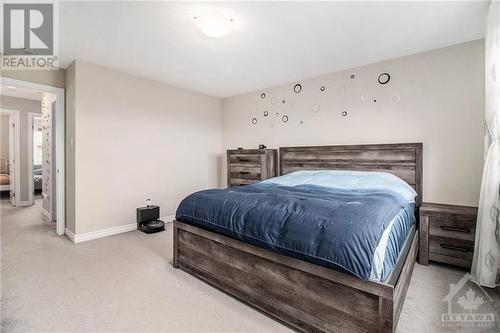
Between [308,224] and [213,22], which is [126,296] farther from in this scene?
[213,22]

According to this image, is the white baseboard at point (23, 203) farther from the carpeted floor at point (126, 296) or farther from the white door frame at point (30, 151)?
the carpeted floor at point (126, 296)

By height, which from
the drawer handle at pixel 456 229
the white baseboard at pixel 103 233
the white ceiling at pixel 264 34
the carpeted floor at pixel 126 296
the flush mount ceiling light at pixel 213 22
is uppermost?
the white ceiling at pixel 264 34

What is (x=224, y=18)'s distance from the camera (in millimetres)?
2107

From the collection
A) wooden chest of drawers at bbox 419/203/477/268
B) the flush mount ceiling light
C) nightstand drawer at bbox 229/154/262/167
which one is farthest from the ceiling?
wooden chest of drawers at bbox 419/203/477/268

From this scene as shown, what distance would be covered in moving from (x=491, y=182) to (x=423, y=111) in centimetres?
119

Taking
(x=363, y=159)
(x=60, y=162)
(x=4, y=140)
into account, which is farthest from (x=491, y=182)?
(x=4, y=140)

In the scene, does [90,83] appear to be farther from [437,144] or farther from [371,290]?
[437,144]

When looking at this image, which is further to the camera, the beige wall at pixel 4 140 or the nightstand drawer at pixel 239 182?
the beige wall at pixel 4 140

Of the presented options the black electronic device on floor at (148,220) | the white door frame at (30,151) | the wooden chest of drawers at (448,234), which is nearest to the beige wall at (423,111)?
the wooden chest of drawers at (448,234)

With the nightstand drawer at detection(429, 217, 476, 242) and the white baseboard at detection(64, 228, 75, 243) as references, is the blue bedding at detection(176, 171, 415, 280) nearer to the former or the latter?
the nightstand drawer at detection(429, 217, 476, 242)

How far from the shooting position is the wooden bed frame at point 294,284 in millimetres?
1270

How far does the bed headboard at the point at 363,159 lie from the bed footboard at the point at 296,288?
3.57 feet

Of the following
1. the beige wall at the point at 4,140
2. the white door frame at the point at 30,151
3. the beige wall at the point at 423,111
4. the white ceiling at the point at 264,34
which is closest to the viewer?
the white ceiling at the point at 264,34

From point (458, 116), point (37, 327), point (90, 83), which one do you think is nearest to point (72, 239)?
point (37, 327)
